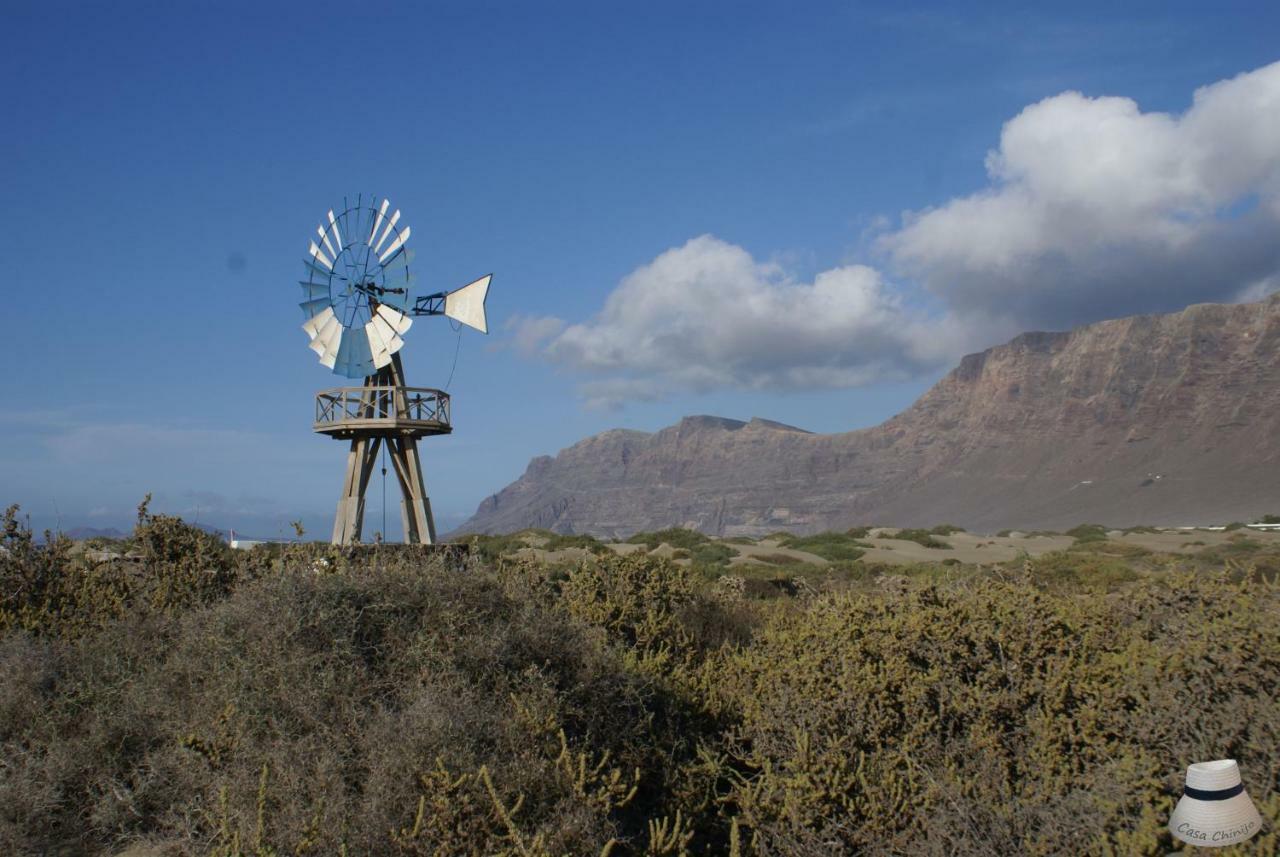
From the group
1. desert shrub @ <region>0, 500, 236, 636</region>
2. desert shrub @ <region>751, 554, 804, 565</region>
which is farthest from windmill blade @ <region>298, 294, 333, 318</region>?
desert shrub @ <region>751, 554, 804, 565</region>

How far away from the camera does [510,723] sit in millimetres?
5480

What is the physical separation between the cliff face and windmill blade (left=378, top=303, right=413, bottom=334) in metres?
71.9

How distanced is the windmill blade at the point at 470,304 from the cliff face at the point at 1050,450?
70.6m

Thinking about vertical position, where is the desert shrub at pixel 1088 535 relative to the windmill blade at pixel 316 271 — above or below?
below

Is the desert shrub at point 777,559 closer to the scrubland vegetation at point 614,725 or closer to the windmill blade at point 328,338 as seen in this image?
the windmill blade at point 328,338

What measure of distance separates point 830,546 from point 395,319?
77.6 ft

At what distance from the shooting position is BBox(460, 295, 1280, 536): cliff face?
3322 inches

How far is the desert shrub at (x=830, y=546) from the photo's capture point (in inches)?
1401

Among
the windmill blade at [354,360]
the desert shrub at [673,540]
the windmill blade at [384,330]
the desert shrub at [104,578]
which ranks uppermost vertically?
the windmill blade at [384,330]

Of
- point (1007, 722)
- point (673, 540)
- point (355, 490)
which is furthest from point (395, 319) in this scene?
point (673, 540)

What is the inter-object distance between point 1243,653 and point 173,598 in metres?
8.96

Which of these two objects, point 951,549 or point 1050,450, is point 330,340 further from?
point 1050,450

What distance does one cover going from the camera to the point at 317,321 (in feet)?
62.1

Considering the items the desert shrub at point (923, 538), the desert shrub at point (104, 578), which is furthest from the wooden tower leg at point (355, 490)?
the desert shrub at point (923, 538)
